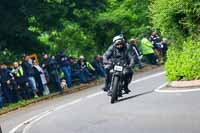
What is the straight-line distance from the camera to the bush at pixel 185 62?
1881 centimetres


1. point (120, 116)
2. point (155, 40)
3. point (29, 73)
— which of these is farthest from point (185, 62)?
point (155, 40)

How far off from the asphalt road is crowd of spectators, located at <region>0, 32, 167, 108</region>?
323cm

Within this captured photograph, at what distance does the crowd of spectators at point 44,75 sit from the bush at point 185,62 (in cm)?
231

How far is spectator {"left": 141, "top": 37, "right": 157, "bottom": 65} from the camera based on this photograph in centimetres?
3500

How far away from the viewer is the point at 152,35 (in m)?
36.4

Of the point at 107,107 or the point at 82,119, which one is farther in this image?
the point at 107,107

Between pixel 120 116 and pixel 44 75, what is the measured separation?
1225 cm

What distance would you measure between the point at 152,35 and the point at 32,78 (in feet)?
37.1

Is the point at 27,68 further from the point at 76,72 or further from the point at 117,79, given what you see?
the point at 117,79

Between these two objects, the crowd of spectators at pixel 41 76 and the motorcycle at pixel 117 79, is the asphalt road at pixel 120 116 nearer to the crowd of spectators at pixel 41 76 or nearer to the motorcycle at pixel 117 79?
the motorcycle at pixel 117 79

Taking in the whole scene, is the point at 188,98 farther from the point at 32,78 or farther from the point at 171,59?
the point at 32,78

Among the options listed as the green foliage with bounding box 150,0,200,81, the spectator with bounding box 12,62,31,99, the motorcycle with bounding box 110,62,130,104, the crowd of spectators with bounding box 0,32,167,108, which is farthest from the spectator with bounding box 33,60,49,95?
the motorcycle with bounding box 110,62,130,104

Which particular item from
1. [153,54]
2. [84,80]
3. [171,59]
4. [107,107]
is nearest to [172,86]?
[171,59]

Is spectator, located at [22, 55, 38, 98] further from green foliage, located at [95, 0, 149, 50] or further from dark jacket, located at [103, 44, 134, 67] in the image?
green foliage, located at [95, 0, 149, 50]
